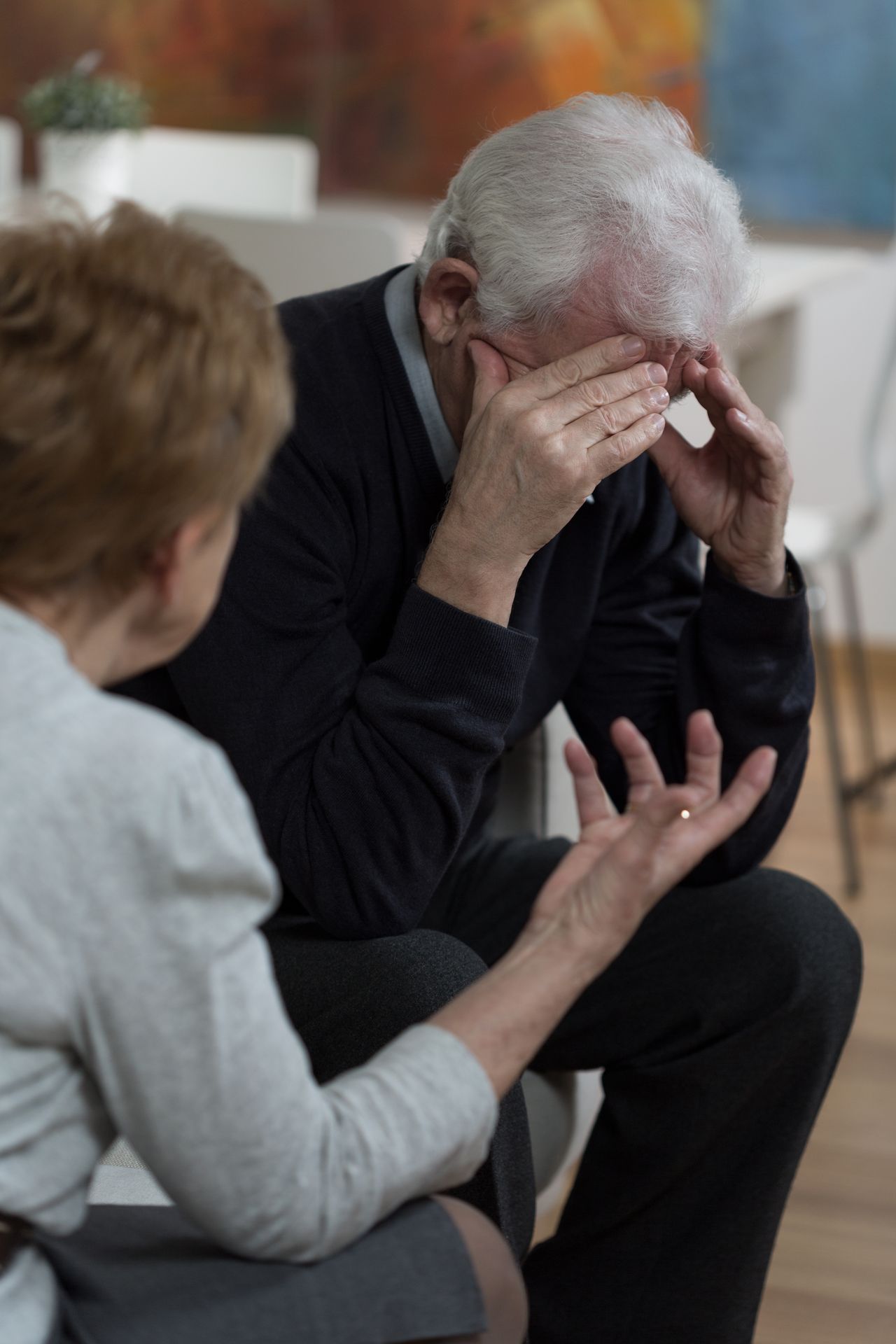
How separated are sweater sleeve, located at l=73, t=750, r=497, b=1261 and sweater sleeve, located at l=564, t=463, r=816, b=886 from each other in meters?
0.70

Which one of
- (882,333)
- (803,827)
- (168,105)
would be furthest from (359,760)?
(168,105)

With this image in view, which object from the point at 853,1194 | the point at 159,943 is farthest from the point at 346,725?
the point at 853,1194

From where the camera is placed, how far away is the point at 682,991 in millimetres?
1444

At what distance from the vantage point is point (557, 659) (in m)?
1.51

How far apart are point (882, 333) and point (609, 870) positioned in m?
3.54

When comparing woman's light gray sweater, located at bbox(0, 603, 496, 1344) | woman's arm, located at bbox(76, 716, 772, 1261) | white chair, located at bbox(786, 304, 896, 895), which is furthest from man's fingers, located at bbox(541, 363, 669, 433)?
white chair, located at bbox(786, 304, 896, 895)

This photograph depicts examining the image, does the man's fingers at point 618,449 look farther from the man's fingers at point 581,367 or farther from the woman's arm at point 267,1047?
the woman's arm at point 267,1047

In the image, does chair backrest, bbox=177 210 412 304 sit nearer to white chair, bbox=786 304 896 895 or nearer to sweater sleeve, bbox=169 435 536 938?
white chair, bbox=786 304 896 895

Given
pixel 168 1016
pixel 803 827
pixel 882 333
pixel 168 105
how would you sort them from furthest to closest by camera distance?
pixel 168 105 < pixel 882 333 < pixel 803 827 < pixel 168 1016

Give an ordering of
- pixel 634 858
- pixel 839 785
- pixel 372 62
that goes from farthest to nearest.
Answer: pixel 372 62, pixel 839 785, pixel 634 858

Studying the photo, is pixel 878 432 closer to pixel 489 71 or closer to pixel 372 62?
pixel 489 71

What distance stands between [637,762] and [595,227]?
437 mm

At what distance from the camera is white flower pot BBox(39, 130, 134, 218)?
10.6 ft

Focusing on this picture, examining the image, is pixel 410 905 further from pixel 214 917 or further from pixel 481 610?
pixel 214 917
